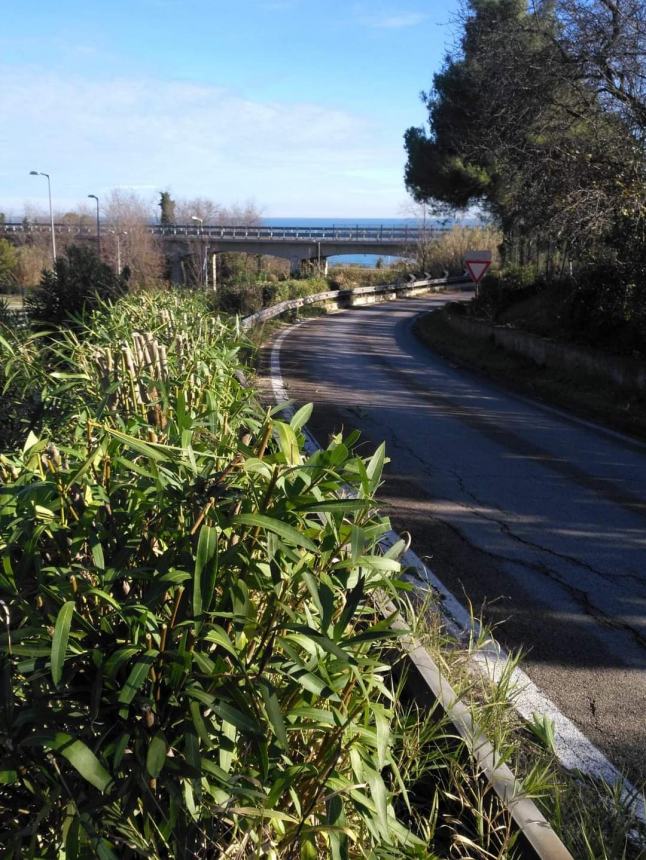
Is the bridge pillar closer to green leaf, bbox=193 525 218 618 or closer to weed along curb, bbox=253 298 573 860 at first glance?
weed along curb, bbox=253 298 573 860

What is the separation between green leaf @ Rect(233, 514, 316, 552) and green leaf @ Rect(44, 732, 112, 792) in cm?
68

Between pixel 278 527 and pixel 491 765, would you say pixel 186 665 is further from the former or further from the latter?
pixel 491 765

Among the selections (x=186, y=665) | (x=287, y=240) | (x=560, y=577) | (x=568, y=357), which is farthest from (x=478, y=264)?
(x=287, y=240)

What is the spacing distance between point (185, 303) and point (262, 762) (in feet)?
29.7

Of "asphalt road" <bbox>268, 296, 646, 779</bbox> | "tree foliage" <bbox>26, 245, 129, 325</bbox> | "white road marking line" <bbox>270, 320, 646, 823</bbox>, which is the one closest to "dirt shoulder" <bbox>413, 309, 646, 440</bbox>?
"asphalt road" <bbox>268, 296, 646, 779</bbox>

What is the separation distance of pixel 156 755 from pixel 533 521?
19.0 feet

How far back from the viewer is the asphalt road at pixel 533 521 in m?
4.60

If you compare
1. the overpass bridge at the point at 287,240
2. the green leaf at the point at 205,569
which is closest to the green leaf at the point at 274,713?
the green leaf at the point at 205,569

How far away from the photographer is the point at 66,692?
7.15 ft

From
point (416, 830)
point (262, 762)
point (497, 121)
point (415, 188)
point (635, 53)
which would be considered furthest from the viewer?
point (415, 188)

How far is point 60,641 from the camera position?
196cm

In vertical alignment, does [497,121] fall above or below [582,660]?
above

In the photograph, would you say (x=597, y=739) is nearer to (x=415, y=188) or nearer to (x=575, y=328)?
(x=575, y=328)

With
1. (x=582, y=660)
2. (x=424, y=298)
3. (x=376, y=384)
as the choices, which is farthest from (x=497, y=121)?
(x=424, y=298)
